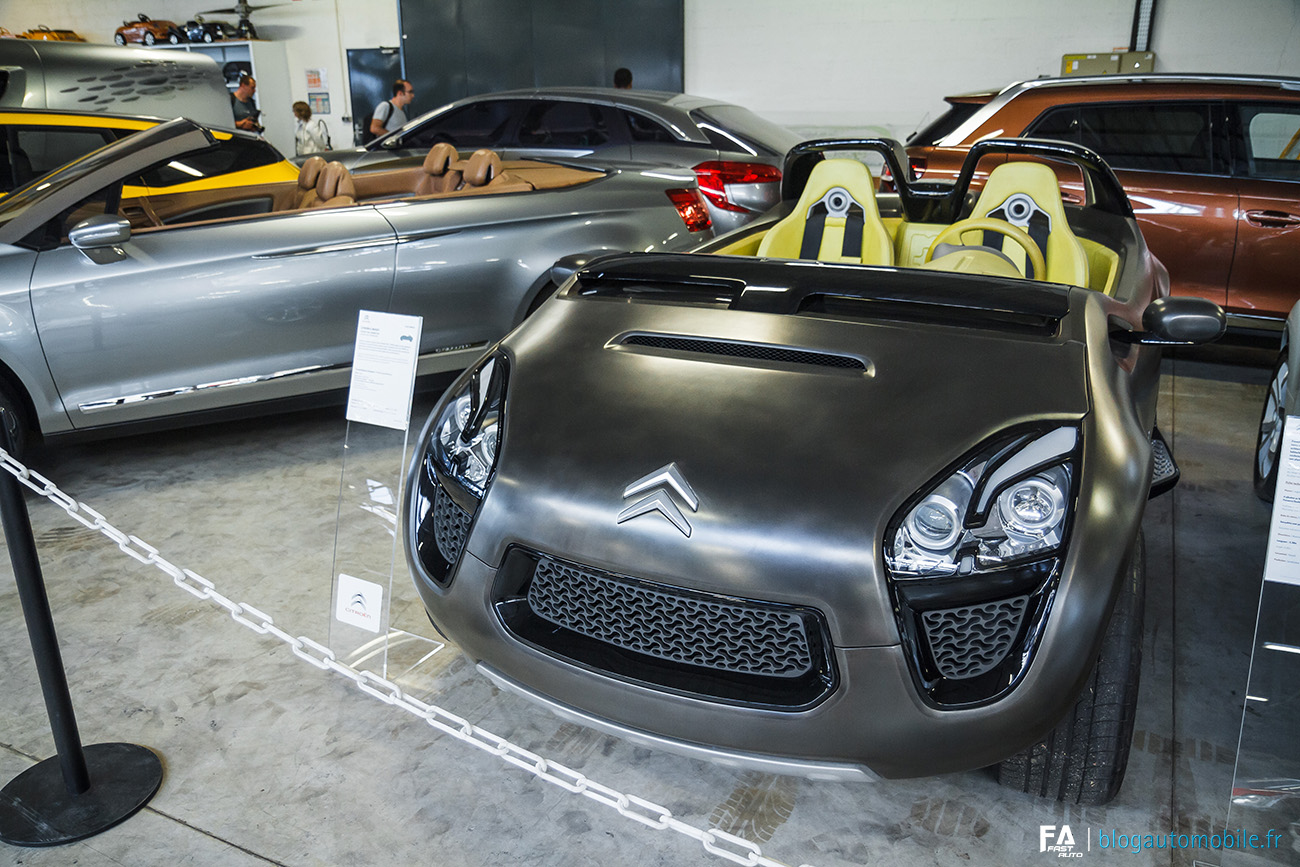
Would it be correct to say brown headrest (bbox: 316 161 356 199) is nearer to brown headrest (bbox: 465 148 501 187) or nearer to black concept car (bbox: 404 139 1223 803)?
brown headrest (bbox: 465 148 501 187)

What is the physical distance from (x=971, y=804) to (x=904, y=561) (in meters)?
0.73

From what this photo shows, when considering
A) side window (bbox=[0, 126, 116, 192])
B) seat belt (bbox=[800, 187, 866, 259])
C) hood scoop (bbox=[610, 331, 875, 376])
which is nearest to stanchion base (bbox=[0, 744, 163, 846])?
hood scoop (bbox=[610, 331, 875, 376])

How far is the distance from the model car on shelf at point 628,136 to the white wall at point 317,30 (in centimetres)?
649

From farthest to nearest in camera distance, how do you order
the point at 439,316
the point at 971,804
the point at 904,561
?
1. the point at 439,316
2. the point at 971,804
3. the point at 904,561

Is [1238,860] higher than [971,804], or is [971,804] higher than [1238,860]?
[1238,860]

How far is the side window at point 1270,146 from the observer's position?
4531 mm

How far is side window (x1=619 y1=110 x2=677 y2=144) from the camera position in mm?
5484

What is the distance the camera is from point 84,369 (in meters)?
3.25

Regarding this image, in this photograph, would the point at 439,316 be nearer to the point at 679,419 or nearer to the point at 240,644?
the point at 240,644

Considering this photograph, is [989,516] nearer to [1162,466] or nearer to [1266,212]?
[1162,466]

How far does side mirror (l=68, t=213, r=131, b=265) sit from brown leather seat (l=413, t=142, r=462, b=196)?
4.92 feet

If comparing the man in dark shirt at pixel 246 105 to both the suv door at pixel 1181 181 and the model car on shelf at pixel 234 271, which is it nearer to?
the model car on shelf at pixel 234 271

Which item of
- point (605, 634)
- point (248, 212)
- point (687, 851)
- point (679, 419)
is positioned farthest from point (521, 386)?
point (248, 212)

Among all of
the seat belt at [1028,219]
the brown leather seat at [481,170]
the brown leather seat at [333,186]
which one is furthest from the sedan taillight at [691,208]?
the seat belt at [1028,219]
